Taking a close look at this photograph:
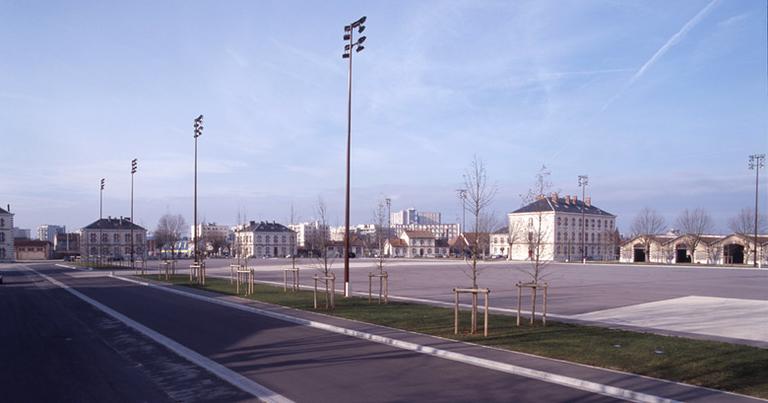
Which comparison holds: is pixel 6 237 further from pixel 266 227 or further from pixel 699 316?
pixel 699 316

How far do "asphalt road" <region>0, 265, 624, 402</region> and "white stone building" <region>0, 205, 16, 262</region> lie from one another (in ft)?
349

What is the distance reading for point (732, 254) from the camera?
85.4m

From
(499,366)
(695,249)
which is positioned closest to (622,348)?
(499,366)

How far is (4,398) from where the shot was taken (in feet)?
27.9

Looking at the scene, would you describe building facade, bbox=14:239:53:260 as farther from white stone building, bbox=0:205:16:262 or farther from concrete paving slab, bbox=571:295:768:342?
→ concrete paving slab, bbox=571:295:768:342

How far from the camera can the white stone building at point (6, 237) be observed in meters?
106

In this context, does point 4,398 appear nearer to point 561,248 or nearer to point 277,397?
point 277,397

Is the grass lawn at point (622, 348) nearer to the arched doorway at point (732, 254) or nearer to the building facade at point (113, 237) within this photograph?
the arched doorway at point (732, 254)

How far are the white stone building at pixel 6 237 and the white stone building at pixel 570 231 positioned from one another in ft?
298

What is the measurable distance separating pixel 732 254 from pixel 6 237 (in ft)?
407

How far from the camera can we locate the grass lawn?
9547mm

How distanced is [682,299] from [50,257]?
12946 centimetres

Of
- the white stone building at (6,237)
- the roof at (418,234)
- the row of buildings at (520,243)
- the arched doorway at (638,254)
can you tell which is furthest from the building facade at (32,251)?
the arched doorway at (638,254)

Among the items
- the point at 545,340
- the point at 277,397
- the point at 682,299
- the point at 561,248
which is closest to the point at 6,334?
the point at 277,397
